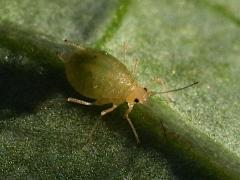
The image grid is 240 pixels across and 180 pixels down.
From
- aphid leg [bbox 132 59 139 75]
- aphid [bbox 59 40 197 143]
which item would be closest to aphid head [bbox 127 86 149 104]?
aphid [bbox 59 40 197 143]

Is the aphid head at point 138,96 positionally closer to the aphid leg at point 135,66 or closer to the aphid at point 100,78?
the aphid at point 100,78

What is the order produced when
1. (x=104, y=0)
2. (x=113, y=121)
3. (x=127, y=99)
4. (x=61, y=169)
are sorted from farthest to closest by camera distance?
(x=104, y=0) → (x=127, y=99) → (x=113, y=121) → (x=61, y=169)

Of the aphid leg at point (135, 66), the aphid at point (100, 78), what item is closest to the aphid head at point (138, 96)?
the aphid at point (100, 78)

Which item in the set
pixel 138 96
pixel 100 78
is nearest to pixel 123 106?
pixel 138 96

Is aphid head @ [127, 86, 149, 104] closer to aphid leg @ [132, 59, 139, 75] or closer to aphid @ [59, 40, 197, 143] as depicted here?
aphid @ [59, 40, 197, 143]

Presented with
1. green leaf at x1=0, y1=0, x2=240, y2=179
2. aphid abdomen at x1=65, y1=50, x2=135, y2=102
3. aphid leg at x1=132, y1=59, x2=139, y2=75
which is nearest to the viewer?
green leaf at x1=0, y1=0, x2=240, y2=179

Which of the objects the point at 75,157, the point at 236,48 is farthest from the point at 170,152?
the point at 236,48

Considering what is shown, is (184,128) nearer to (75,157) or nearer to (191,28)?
(75,157)
